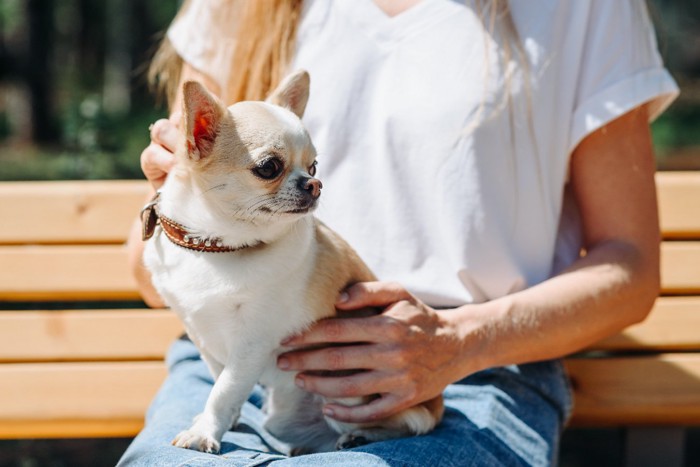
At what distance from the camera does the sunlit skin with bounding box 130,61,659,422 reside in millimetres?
1665

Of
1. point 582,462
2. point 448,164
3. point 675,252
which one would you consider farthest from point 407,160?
point 582,462

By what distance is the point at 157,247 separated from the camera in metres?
1.68

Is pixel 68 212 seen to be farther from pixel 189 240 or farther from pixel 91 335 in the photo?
pixel 189 240

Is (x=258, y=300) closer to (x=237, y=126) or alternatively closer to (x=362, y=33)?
(x=237, y=126)

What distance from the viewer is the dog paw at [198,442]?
5.04ft

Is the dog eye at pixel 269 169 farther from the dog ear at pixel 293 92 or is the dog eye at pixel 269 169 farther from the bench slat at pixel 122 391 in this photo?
the bench slat at pixel 122 391

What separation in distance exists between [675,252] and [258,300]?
1.33 m

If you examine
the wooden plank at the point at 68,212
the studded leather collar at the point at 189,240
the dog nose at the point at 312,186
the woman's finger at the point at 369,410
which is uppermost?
the dog nose at the point at 312,186

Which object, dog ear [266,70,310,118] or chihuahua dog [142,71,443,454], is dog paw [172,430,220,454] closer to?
chihuahua dog [142,71,443,454]

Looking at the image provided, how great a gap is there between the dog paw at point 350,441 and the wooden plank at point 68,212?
105 cm

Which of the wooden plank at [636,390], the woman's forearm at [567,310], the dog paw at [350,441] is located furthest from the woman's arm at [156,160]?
the wooden plank at [636,390]

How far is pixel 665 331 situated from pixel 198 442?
141 cm

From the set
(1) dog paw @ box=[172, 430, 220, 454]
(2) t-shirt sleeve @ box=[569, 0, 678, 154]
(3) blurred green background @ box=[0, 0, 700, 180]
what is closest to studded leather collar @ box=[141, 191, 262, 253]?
(1) dog paw @ box=[172, 430, 220, 454]

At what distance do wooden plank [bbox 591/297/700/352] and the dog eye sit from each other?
123 cm
